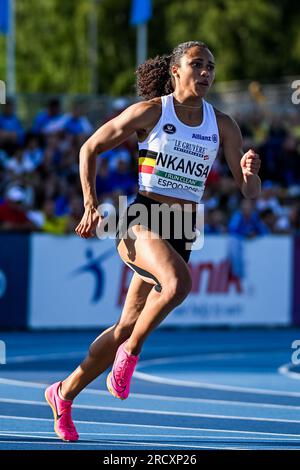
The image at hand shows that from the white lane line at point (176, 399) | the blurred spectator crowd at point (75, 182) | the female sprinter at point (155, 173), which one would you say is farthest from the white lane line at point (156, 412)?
the blurred spectator crowd at point (75, 182)

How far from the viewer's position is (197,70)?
6.96 meters

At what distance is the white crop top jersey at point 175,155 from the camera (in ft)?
22.8

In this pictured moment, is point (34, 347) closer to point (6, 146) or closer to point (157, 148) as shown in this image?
point (6, 146)

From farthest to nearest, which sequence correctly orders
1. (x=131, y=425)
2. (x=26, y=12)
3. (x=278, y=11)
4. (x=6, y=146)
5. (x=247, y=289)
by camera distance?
1. (x=26, y=12)
2. (x=278, y=11)
3. (x=6, y=146)
4. (x=247, y=289)
5. (x=131, y=425)

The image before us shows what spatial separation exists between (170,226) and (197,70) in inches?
38.0

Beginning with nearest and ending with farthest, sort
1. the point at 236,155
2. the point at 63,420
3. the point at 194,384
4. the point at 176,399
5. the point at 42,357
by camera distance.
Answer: the point at 63,420
the point at 236,155
the point at 176,399
the point at 194,384
the point at 42,357

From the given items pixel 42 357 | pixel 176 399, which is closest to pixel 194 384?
pixel 176 399

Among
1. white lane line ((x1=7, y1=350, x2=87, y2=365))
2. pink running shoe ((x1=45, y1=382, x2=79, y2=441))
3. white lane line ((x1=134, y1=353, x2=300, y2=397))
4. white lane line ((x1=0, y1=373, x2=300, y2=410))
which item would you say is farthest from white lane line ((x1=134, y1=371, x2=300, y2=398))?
pink running shoe ((x1=45, y1=382, x2=79, y2=441))

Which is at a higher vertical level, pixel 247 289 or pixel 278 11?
pixel 278 11

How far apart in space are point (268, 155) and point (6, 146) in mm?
4701

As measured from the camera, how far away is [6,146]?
59.1ft

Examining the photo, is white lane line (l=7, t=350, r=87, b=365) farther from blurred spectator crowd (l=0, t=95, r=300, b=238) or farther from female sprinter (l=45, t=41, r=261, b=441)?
female sprinter (l=45, t=41, r=261, b=441)

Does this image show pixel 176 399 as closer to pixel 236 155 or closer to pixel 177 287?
pixel 236 155

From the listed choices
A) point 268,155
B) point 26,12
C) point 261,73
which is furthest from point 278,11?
point 268,155
